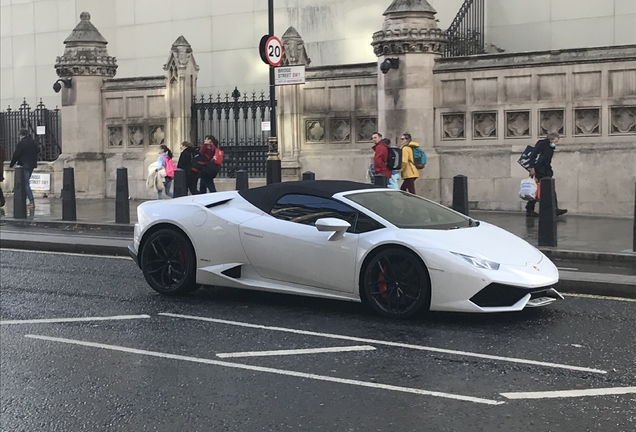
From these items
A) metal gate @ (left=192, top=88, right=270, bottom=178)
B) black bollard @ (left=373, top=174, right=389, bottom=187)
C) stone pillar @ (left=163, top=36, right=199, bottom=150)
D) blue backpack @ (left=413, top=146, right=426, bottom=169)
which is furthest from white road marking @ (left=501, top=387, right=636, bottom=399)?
stone pillar @ (left=163, top=36, right=199, bottom=150)

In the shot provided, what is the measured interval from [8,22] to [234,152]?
14.7 m

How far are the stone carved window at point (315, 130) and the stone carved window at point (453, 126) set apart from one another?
2.98m

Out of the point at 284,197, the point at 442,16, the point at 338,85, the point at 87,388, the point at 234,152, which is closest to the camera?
the point at 87,388

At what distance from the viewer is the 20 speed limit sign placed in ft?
57.1

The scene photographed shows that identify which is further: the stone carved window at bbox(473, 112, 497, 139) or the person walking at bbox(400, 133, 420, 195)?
the stone carved window at bbox(473, 112, 497, 139)

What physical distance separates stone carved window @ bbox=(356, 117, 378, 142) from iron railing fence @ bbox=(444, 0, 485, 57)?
2526mm

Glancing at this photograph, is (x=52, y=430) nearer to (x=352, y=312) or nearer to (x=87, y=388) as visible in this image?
(x=87, y=388)

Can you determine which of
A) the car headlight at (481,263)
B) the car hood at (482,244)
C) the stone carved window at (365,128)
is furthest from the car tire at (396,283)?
the stone carved window at (365,128)

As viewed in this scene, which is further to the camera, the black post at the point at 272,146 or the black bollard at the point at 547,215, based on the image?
the black post at the point at 272,146

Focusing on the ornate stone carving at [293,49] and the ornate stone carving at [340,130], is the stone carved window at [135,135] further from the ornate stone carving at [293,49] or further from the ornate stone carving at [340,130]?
the ornate stone carving at [340,130]

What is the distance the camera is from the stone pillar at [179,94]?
74.6 feet

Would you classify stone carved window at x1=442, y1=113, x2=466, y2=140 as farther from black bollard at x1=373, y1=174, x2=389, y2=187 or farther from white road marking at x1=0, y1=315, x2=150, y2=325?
white road marking at x1=0, y1=315, x2=150, y2=325

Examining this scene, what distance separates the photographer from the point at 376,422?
5.16 meters

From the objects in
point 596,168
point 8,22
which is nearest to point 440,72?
point 596,168
